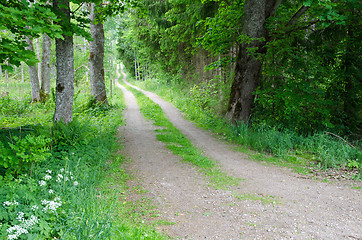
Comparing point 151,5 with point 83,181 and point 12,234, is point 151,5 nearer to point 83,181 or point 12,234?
point 83,181

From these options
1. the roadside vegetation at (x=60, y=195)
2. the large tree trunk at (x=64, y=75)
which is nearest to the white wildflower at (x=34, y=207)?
the roadside vegetation at (x=60, y=195)

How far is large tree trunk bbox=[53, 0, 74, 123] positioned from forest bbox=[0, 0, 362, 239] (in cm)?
3

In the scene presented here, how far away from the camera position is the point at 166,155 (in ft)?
22.7

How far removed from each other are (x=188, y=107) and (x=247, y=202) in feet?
38.7

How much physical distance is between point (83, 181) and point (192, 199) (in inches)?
80.4

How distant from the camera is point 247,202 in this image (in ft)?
14.1

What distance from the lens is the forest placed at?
332 cm

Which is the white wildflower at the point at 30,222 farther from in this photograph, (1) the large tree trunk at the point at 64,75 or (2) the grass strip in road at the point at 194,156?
(1) the large tree trunk at the point at 64,75

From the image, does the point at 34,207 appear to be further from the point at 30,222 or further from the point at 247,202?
the point at 247,202

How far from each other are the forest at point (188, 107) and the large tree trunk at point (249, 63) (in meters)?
0.04

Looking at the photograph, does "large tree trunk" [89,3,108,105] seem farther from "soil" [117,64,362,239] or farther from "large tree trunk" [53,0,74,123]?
"soil" [117,64,362,239]

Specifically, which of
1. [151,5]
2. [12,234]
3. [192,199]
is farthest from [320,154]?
[151,5]

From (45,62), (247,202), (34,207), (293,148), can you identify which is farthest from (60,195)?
(45,62)

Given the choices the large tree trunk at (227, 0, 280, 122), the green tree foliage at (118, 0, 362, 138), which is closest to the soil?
the large tree trunk at (227, 0, 280, 122)
